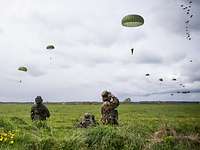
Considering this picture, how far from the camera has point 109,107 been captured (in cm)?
1931

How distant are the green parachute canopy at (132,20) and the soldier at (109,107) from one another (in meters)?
3.72

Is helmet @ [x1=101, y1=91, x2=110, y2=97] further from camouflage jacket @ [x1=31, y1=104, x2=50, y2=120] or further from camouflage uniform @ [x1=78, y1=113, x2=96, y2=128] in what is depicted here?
camouflage jacket @ [x1=31, y1=104, x2=50, y2=120]

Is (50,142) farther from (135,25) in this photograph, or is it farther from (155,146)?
(135,25)

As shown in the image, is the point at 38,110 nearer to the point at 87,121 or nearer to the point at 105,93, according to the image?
the point at 87,121

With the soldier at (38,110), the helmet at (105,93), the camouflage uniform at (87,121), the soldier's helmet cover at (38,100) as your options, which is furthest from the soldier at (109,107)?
the soldier's helmet cover at (38,100)

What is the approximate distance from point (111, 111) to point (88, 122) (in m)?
1.32

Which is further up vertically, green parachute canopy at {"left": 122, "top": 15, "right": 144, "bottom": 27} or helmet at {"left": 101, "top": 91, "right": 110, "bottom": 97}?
green parachute canopy at {"left": 122, "top": 15, "right": 144, "bottom": 27}

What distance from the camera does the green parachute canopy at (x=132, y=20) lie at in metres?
19.4

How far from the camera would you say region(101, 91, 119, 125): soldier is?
19.3 metres

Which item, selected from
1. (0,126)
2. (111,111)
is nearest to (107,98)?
(111,111)

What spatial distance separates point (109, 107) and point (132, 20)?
179 inches

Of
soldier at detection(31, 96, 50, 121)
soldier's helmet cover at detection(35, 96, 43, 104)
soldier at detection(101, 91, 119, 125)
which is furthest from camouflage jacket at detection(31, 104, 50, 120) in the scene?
soldier at detection(101, 91, 119, 125)

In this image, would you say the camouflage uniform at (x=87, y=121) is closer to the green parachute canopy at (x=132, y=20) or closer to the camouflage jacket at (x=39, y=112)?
the camouflage jacket at (x=39, y=112)

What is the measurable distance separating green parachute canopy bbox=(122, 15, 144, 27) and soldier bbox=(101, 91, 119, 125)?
12.2 feet
